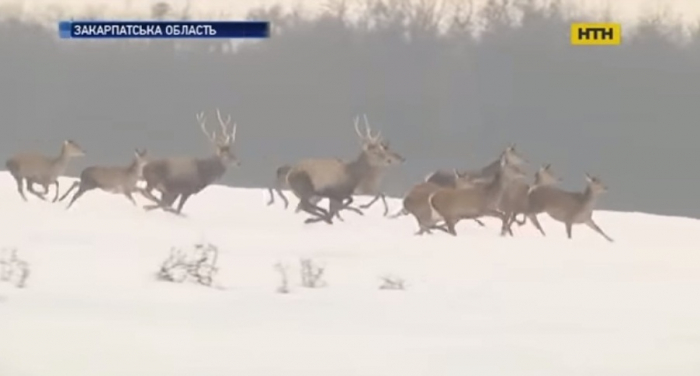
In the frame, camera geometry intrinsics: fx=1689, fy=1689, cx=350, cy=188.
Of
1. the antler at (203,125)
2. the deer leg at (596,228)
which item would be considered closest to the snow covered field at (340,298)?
the deer leg at (596,228)

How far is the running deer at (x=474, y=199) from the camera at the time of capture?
335 centimetres

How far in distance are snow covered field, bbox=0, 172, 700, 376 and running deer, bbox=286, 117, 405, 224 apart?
0.04 metres

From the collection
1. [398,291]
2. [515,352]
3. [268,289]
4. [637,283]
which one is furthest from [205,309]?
[637,283]

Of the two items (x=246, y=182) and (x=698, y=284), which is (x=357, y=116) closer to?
(x=246, y=182)

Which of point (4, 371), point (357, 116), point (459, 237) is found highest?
point (357, 116)

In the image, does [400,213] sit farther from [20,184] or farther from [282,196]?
[20,184]

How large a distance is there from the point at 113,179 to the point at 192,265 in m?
0.24

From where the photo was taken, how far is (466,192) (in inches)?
132

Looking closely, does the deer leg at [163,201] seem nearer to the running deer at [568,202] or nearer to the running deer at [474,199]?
the running deer at [474,199]

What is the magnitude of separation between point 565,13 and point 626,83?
185mm

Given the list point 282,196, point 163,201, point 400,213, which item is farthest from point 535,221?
point 163,201

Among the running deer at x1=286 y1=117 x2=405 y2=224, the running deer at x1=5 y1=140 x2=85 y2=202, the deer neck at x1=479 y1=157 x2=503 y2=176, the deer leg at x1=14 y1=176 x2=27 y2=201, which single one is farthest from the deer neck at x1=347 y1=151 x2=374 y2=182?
the deer leg at x1=14 y1=176 x2=27 y2=201

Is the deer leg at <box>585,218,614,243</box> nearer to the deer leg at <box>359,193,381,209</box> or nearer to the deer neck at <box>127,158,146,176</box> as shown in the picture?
the deer leg at <box>359,193,381,209</box>

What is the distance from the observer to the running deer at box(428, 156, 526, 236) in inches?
132
